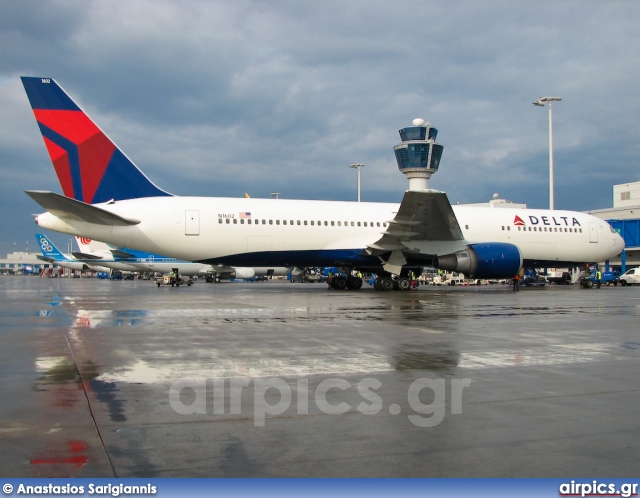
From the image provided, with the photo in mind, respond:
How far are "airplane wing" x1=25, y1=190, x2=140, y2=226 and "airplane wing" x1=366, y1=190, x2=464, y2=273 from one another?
1062 centimetres

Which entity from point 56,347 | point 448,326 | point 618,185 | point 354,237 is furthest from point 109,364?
point 618,185

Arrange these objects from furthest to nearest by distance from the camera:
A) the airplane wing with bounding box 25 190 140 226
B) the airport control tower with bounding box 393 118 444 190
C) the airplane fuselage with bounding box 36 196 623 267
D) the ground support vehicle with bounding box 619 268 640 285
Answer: the airport control tower with bounding box 393 118 444 190 < the ground support vehicle with bounding box 619 268 640 285 < the airplane fuselage with bounding box 36 196 623 267 < the airplane wing with bounding box 25 190 140 226

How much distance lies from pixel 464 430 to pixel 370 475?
122cm

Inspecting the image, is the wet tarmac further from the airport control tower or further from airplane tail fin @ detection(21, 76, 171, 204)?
the airport control tower

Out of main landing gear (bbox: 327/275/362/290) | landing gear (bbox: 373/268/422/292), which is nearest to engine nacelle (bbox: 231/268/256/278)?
main landing gear (bbox: 327/275/362/290)

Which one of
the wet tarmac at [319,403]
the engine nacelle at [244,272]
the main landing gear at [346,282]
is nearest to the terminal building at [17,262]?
the engine nacelle at [244,272]

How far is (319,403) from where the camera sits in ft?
17.3

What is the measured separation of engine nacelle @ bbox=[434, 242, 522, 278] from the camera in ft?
82.2

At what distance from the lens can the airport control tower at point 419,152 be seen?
2741 inches

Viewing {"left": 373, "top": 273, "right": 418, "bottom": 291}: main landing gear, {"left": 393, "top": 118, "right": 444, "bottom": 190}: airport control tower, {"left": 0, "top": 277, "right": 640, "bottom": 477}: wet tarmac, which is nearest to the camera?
{"left": 0, "top": 277, "right": 640, "bottom": 477}: wet tarmac

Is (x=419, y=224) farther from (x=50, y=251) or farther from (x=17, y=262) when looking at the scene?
(x=17, y=262)

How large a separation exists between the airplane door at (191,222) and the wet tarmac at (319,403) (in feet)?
42.9

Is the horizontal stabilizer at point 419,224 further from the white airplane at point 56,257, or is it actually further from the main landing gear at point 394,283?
the white airplane at point 56,257

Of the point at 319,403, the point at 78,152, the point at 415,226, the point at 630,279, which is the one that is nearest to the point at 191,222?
the point at 78,152
